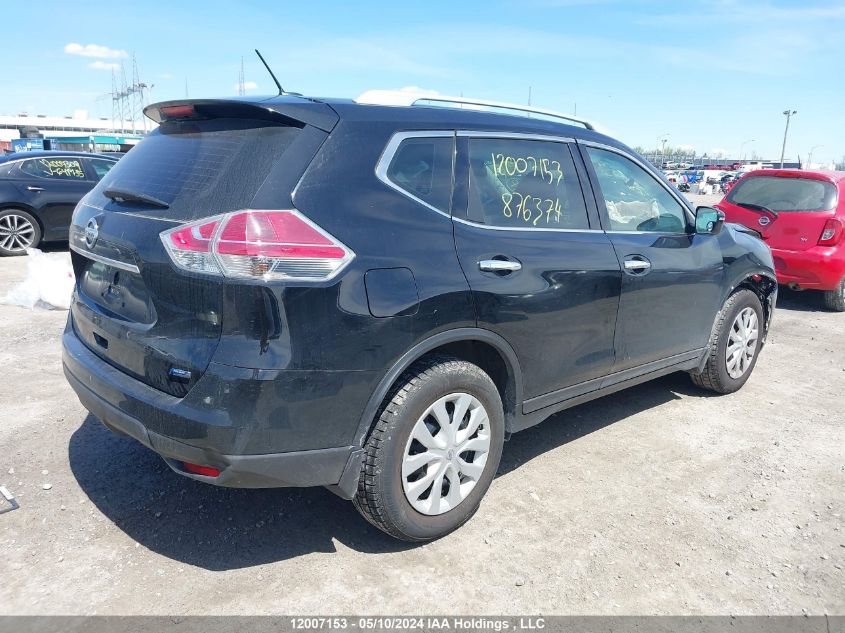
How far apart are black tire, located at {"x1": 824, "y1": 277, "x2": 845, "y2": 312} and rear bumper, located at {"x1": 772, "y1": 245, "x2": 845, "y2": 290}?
171mm

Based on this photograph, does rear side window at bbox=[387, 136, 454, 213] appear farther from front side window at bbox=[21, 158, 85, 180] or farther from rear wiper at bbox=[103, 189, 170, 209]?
front side window at bbox=[21, 158, 85, 180]

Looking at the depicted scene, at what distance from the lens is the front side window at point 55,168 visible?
9781mm

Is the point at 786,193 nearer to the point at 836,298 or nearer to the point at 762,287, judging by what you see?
the point at 836,298

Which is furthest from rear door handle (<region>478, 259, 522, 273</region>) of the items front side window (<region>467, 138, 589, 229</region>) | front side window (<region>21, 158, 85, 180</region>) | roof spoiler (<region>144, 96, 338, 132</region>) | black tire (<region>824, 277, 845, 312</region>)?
front side window (<region>21, 158, 85, 180</region>)

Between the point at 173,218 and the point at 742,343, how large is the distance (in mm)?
4184

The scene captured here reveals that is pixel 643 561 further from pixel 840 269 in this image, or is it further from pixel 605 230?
pixel 840 269

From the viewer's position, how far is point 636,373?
406 cm

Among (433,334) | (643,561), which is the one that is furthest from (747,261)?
(433,334)

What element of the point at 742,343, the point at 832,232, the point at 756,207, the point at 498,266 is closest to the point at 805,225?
the point at 832,232

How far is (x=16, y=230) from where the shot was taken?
9586 mm

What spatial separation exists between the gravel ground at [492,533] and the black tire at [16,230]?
20.3ft

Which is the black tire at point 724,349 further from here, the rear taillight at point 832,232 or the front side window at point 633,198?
the rear taillight at point 832,232

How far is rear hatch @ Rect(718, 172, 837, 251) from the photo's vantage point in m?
7.57

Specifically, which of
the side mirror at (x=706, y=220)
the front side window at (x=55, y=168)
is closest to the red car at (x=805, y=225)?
the side mirror at (x=706, y=220)
